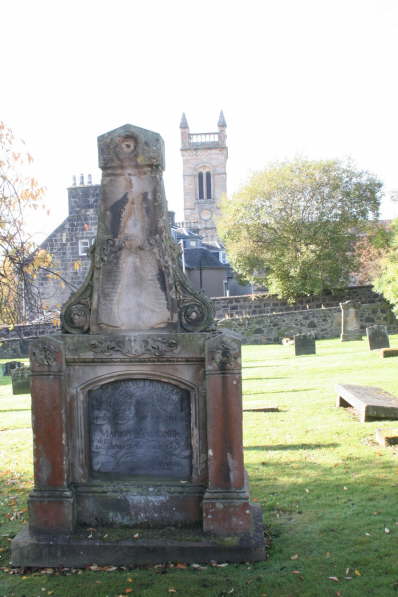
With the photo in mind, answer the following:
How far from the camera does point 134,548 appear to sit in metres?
4.86

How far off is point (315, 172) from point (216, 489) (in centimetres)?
3530

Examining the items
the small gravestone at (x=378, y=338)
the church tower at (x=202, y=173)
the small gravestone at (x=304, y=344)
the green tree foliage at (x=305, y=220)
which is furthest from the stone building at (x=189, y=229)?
the small gravestone at (x=378, y=338)

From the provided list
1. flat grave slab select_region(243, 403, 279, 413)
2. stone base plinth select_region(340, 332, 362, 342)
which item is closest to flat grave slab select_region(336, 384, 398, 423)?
flat grave slab select_region(243, 403, 279, 413)

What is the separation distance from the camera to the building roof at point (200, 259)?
48.6m

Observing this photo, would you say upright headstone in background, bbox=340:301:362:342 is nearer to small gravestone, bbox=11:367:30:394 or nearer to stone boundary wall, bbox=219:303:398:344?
stone boundary wall, bbox=219:303:398:344

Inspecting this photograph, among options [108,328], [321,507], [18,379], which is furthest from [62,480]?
[18,379]

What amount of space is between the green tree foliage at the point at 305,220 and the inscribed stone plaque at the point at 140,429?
32468 mm

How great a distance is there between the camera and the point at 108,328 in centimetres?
525

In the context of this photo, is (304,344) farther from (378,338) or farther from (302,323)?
(302,323)

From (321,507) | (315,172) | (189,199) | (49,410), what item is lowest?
(321,507)

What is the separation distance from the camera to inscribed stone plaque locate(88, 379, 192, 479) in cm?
520

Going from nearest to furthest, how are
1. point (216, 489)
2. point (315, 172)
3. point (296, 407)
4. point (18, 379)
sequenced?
point (216, 489) < point (296, 407) < point (18, 379) < point (315, 172)

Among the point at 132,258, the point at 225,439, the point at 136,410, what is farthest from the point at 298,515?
the point at 132,258

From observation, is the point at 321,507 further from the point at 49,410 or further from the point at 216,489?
the point at 49,410
